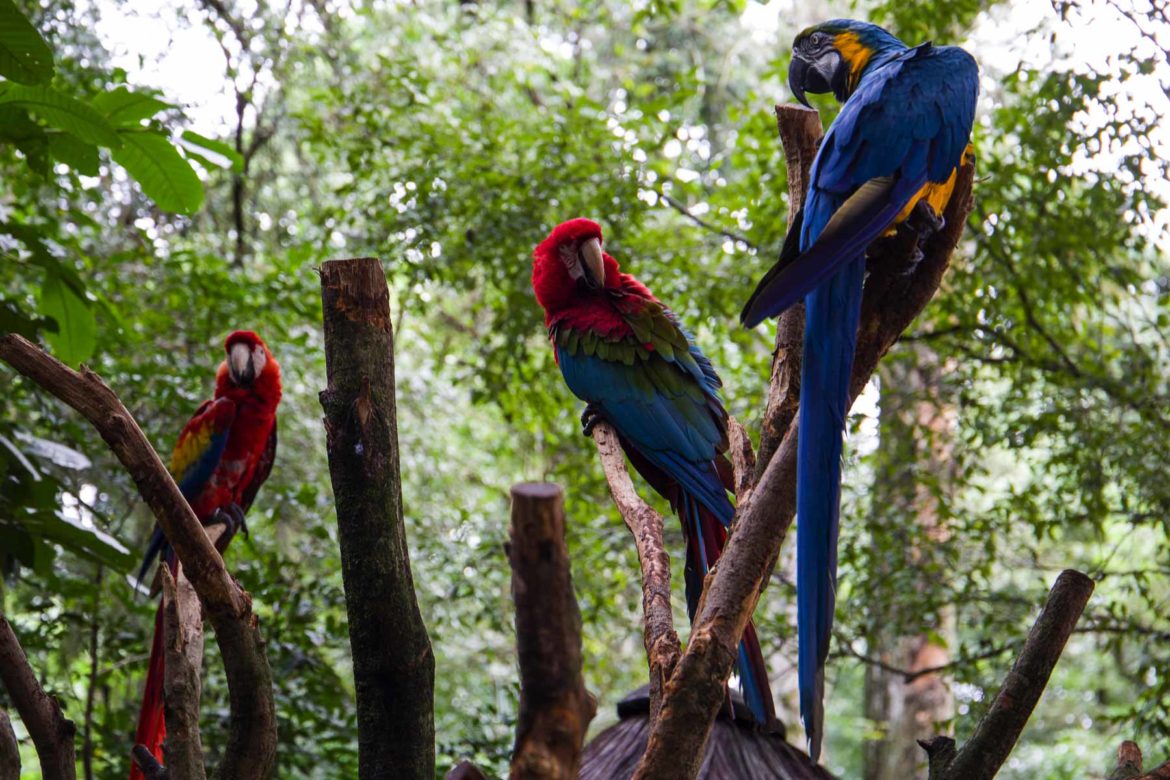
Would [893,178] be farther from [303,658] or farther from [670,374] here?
[303,658]

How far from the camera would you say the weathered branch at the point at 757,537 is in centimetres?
103

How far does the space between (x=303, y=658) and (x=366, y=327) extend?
1675mm

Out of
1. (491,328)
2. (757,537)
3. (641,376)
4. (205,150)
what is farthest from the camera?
(491,328)

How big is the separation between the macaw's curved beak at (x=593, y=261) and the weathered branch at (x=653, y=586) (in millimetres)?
776

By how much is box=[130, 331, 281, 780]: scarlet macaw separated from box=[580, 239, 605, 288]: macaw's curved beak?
1066 millimetres

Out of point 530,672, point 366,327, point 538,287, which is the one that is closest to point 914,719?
point 538,287

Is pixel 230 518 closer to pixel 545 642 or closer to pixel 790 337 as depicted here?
pixel 790 337

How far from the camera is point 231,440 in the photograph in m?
2.87

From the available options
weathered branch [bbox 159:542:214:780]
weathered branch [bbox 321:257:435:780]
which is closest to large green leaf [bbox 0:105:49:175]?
weathered branch [bbox 321:257:435:780]

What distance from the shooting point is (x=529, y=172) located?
3562 mm

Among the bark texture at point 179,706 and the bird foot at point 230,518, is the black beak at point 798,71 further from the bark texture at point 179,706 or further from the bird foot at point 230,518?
the bird foot at point 230,518

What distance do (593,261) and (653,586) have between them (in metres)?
1.09

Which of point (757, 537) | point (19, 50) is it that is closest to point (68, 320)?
point (19, 50)

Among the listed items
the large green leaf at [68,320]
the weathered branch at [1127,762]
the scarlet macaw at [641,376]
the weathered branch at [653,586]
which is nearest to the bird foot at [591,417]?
the scarlet macaw at [641,376]
